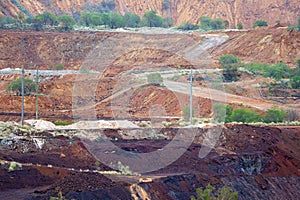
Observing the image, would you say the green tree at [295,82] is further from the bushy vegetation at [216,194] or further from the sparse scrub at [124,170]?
the bushy vegetation at [216,194]

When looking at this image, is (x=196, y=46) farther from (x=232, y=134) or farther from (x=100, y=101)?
(x=232, y=134)

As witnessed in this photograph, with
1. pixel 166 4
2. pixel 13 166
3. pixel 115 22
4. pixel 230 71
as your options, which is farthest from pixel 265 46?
pixel 13 166

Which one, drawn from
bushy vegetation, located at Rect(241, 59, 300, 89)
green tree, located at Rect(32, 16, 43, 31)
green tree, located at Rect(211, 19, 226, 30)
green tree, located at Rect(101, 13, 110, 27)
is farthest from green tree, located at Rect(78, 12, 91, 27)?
bushy vegetation, located at Rect(241, 59, 300, 89)

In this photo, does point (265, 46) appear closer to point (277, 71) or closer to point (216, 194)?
point (277, 71)

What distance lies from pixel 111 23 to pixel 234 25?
27.8 m

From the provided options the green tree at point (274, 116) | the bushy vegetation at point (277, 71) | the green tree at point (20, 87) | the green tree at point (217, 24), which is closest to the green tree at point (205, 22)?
the green tree at point (217, 24)

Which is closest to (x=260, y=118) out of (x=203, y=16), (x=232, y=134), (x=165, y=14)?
(x=232, y=134)

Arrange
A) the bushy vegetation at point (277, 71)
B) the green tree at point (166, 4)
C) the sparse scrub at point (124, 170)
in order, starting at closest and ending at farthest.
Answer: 1. the sparse scrub at point (124, 170)
2. the bushy vegetation at point (277, 71)
3. the green tree at point (166, 4)

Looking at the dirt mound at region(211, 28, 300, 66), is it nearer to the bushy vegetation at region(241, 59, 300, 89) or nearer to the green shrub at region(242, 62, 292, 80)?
the bushy vegetation at region(241, 59, 300, 89)

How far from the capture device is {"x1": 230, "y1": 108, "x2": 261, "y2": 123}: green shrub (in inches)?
2053

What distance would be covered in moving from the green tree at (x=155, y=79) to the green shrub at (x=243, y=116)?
1563cm

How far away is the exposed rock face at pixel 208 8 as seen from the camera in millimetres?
129000

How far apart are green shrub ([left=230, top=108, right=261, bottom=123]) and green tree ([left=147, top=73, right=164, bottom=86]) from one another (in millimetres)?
15630

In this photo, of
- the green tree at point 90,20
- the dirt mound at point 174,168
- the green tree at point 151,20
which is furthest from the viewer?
the green tree at point 151,20
